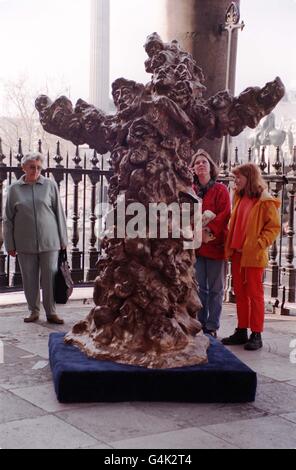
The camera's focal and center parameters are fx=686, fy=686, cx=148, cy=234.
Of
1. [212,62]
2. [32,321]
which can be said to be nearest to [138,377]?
[32,321]

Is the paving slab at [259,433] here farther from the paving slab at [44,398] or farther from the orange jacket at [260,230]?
the orange jacket at [260,230]

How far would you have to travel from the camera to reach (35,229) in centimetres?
732

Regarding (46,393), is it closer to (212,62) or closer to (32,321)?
(32,321)

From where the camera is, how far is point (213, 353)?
5.36 m

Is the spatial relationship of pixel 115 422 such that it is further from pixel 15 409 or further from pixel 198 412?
pixel 15 409

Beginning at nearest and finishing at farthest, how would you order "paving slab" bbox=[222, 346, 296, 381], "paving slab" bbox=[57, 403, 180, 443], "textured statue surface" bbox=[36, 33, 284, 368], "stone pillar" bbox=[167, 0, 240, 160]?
"paving slab" bbox=[57, 403, 180, 443] → "textured statue surface" bbox=[36, 33, 284, 368] → "paving slab" bbox=[222, 346, 296, 381] → "stone pillar" bbox=[167, 0, 240, 160]

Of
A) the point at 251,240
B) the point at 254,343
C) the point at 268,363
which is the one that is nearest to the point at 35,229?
the point at 251,240

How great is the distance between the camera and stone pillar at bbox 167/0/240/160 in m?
8.78

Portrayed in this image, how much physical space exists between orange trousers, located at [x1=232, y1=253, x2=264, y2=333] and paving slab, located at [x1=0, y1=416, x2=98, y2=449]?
2595 millimetres

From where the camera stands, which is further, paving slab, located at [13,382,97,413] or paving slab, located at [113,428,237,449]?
paving slab, located at [13,382,97,413]

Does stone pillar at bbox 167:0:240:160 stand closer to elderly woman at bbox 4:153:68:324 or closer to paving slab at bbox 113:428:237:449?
elderly woman at bbox 4:153:68:324

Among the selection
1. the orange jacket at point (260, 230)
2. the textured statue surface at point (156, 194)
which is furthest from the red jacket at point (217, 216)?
the textured statue surface at point (156, 194)

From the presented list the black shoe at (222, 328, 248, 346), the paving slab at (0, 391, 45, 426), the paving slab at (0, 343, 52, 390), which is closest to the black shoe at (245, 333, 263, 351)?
the black shoe at (222, 328, 248, 346)

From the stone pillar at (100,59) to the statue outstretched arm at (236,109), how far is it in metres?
19.8
